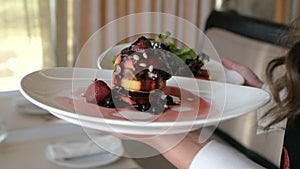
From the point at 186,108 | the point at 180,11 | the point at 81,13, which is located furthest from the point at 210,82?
the point at 180,11

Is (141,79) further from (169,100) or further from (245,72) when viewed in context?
(245,72)

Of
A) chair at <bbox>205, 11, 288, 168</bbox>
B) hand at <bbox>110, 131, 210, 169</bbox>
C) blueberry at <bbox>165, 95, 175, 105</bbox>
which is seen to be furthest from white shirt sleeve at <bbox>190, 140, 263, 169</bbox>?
chair at <bbox>205, 11, 288, 168</bbox>

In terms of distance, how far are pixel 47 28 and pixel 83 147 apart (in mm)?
936

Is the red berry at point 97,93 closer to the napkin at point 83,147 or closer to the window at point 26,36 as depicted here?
the napkin at point 83,147

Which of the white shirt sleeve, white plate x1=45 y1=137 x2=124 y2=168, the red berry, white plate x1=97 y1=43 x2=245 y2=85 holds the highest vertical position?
the red berry

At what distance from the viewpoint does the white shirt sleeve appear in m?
0.79

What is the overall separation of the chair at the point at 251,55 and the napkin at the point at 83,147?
535mm

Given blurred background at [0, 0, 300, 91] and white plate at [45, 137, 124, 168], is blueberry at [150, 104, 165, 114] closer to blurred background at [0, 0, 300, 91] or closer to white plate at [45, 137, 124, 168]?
white plate at [45, 137, 124, 168]

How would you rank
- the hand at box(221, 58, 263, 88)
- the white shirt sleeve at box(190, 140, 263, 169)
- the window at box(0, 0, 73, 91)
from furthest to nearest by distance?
1. the window at box(0, 0, 73, 91)
2. the hand at box(221, 58, 263, 88)
3. the white shirt sleeve at box(190, 140, 263, 169)

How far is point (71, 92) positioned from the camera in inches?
30.9

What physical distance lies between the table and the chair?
575mm

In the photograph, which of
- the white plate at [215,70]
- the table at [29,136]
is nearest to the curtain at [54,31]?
the table at [29,136]

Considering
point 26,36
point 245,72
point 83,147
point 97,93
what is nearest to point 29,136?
point 83,147

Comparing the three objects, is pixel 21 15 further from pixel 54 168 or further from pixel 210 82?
pixel 210 82
